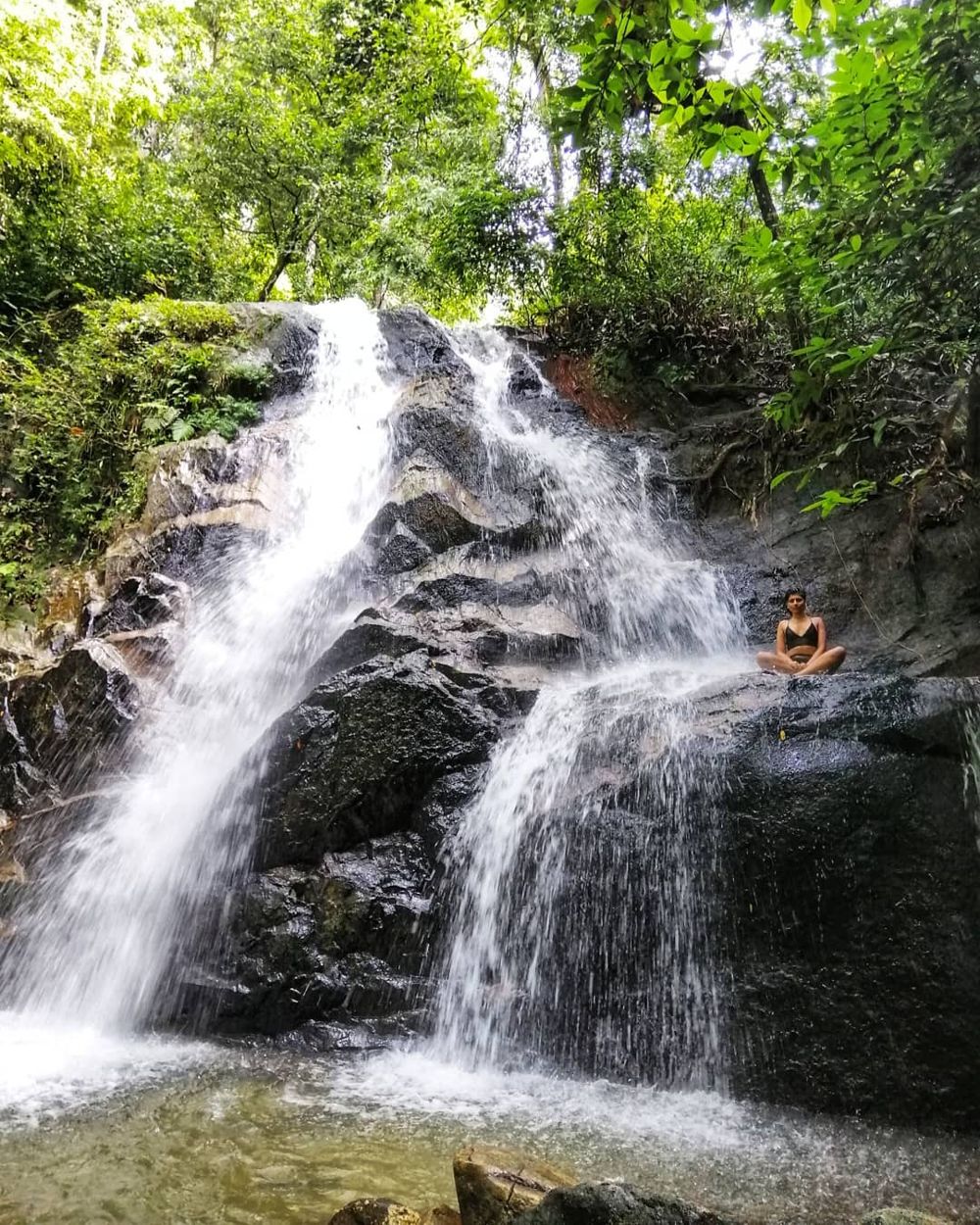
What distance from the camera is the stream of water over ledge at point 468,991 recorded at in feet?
11.0

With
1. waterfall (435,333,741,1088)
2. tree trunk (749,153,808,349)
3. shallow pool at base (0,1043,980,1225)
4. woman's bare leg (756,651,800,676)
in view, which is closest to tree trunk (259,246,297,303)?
tree trunk (749,153,808,349)

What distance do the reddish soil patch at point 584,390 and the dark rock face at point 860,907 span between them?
306 inches

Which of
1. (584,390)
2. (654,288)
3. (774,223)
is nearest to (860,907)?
(774,223)

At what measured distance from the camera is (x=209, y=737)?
7.57 metres

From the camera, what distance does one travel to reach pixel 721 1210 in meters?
3.06

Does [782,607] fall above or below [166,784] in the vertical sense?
above

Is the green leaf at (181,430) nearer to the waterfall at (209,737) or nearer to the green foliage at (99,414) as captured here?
the green foliage at (99,414)

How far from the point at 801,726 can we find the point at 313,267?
17.6 metres

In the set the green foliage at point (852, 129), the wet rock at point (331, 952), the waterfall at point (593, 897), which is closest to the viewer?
the green foliage at point (852, 129)

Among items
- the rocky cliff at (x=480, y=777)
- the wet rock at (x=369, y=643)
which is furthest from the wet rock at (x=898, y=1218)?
the wet rock at (x=369, y=643)

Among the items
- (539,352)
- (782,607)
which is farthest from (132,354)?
(782,607)

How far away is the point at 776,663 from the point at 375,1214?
5.23 meters

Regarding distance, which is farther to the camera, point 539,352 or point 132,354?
point 539,352

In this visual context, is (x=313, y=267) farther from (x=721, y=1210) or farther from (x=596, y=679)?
(x=721, y=1210)
